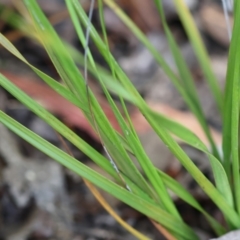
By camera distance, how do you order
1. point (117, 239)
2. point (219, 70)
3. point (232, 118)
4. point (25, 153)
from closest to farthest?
1. point (232, 118)
2. point (117, 239)
3. point (25, 153)
4. point (219, 70)

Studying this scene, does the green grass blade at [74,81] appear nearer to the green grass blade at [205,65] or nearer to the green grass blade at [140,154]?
the green grass blade at [140,154]

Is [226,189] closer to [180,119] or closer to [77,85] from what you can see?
[77,85]

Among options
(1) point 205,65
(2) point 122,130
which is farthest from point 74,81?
(1) point 205,65

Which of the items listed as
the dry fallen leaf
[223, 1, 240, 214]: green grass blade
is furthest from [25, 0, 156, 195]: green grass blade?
the dry fallen leaf

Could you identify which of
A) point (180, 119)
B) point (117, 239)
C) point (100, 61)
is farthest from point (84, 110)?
point (100, 61)

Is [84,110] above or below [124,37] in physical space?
above

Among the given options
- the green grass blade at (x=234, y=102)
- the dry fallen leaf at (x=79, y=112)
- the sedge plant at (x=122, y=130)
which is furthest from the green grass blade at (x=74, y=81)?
the dry fallen leaf at (x=79, y=112)

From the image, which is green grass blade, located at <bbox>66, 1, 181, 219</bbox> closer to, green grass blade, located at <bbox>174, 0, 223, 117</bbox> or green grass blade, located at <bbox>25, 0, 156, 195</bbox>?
green grass blade, located at <bbox>25, 0, 156, 195</bbox>

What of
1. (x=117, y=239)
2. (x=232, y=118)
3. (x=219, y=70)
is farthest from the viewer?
(x=219, y=70)
